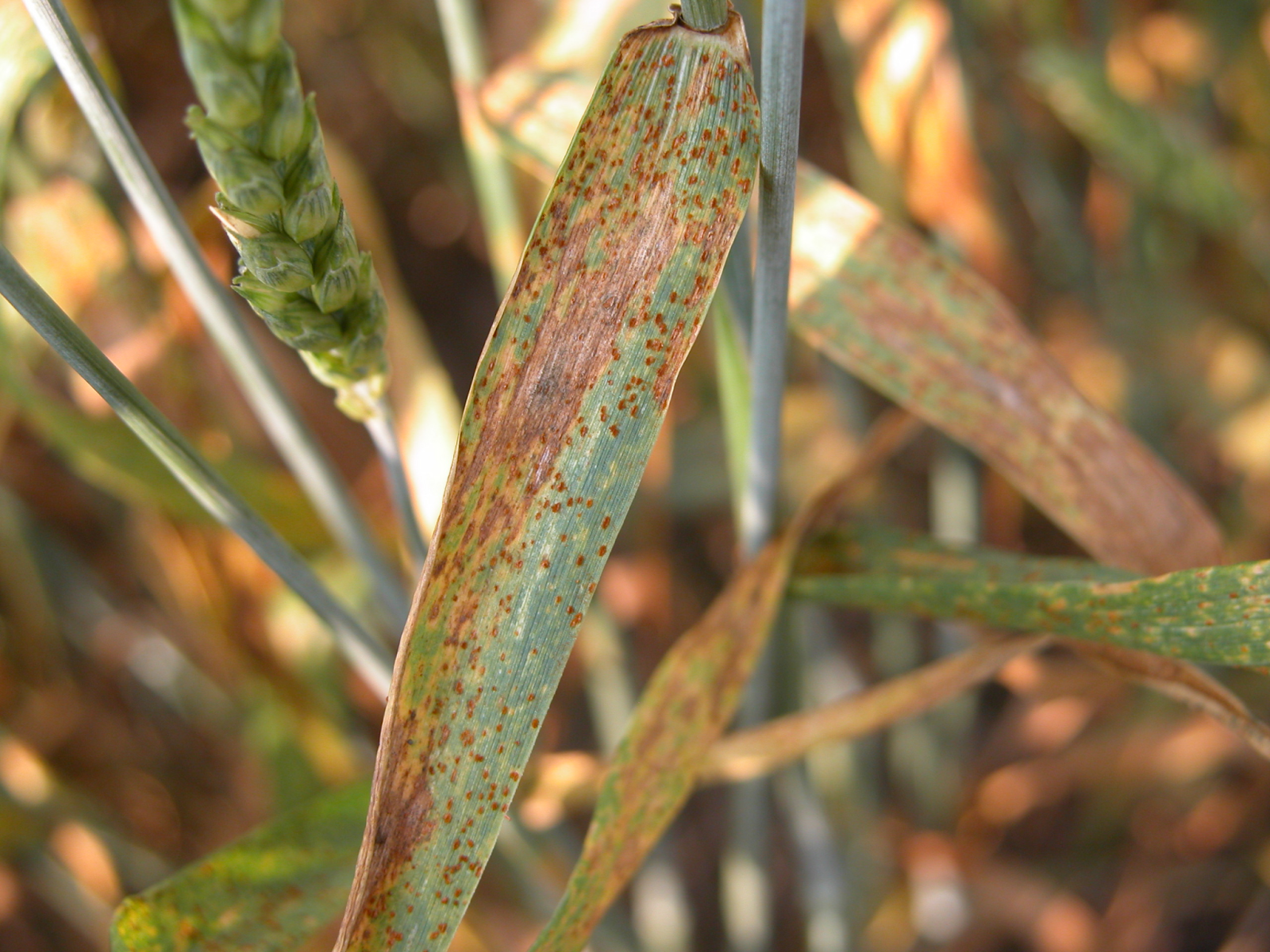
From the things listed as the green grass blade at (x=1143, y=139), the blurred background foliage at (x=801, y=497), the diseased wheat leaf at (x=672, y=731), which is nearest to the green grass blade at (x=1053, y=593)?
the diseased wheat leaf at (x=672, y=731)

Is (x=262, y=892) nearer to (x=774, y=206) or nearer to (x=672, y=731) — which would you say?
(x=672, y=731)

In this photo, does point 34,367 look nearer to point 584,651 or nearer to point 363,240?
point 363,240

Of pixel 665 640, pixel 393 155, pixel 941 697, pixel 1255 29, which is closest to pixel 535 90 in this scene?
pixel 941 697

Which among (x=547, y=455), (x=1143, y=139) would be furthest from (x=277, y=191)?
(x=1143, y=139)

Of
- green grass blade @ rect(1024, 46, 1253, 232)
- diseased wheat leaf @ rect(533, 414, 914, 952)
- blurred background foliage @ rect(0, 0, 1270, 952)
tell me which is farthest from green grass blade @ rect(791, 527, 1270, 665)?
green grass blade @ rect(1024, 46, 1253, 232)

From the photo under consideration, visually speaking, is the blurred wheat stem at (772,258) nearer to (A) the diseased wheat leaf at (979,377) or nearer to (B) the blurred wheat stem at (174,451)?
(A) the diseased wheat leaf at (979,377)
